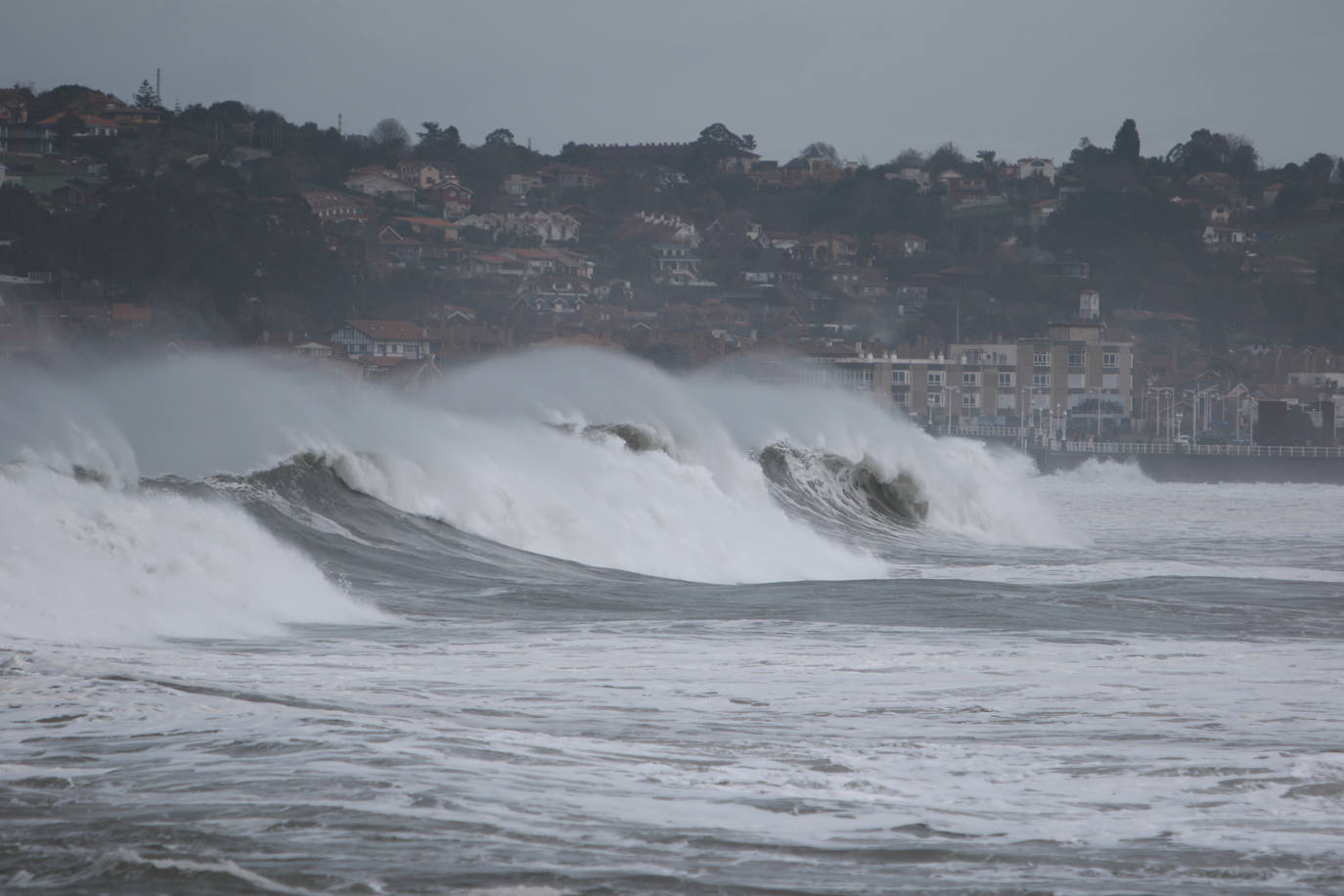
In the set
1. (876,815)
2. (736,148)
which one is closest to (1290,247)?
(736,148)

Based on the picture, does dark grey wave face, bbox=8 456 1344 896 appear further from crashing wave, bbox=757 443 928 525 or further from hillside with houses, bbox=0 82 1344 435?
hillside with houses, bbox=0 82 1344 435

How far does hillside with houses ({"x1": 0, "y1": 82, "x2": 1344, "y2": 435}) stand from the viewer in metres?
87.8

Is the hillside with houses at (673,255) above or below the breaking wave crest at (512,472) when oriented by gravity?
above

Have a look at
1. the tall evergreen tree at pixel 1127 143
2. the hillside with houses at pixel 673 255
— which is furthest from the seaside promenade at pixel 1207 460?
the tall evergreen tree at pixel 1127 143

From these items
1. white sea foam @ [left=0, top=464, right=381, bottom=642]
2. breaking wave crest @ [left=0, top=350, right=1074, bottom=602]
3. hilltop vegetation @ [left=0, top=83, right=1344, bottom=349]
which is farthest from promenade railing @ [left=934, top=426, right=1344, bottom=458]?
white sea foam @ [left=0, top=464, right=381, bottom=642]

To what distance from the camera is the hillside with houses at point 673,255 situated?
87812 millimetres

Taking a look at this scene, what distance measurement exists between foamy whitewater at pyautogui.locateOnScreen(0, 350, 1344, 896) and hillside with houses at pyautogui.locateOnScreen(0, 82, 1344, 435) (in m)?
37.3

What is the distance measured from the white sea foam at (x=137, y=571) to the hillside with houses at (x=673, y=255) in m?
42.5

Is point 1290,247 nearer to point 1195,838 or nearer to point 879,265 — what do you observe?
point 879,265

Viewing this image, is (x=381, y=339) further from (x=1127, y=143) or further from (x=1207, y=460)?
(x=1127, y=143)

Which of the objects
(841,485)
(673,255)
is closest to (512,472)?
(841,485)

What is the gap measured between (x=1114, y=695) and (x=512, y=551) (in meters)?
9.86

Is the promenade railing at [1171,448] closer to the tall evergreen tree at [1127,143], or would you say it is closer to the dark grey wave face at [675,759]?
the dark grey wave face at [675,759]

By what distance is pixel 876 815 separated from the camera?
22.8 feet
